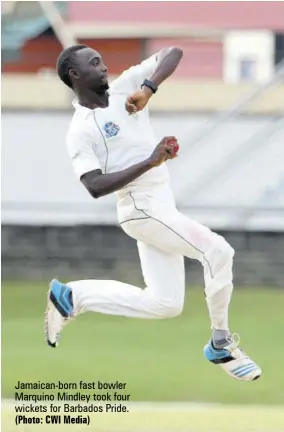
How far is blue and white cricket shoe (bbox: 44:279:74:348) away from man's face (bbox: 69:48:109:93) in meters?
1.08

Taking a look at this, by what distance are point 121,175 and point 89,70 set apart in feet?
1.95

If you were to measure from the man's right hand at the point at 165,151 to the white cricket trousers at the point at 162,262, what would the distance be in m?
0.37

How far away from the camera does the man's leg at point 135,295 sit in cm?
688

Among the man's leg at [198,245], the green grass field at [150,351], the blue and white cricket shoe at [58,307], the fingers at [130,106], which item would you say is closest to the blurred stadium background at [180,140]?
the green grass field at [150,351]

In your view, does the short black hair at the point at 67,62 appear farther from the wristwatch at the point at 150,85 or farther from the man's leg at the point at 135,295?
the man's leg at the point at 135,295

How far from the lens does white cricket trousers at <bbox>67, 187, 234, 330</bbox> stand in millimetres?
6758

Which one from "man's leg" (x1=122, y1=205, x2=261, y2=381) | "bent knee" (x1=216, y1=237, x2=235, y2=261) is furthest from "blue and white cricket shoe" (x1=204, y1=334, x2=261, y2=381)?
"bent knee" (x1=216, y1=237, x2=235, y2=261)

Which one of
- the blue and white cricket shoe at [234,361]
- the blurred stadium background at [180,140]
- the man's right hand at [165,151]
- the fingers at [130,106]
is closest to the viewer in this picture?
the man's right hand at [165,151]

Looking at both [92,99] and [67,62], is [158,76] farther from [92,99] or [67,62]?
[67,62]

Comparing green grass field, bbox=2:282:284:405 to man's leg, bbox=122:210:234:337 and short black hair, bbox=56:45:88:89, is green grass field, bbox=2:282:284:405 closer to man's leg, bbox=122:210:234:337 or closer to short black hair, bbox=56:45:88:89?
man's leg, bbox=122:210:234:337

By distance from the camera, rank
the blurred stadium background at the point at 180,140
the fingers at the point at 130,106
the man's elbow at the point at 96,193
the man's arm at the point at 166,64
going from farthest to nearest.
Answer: the blurred stadium background at the point at 180,140 → the man's arm at the point at 166,64 → the fingers at the point at 130,106 → the man's elbow at the point at 96,193

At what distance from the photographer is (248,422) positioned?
22.9ft

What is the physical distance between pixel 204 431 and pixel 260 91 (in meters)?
6.32

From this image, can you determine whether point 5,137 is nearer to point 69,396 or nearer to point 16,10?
point 16,10
